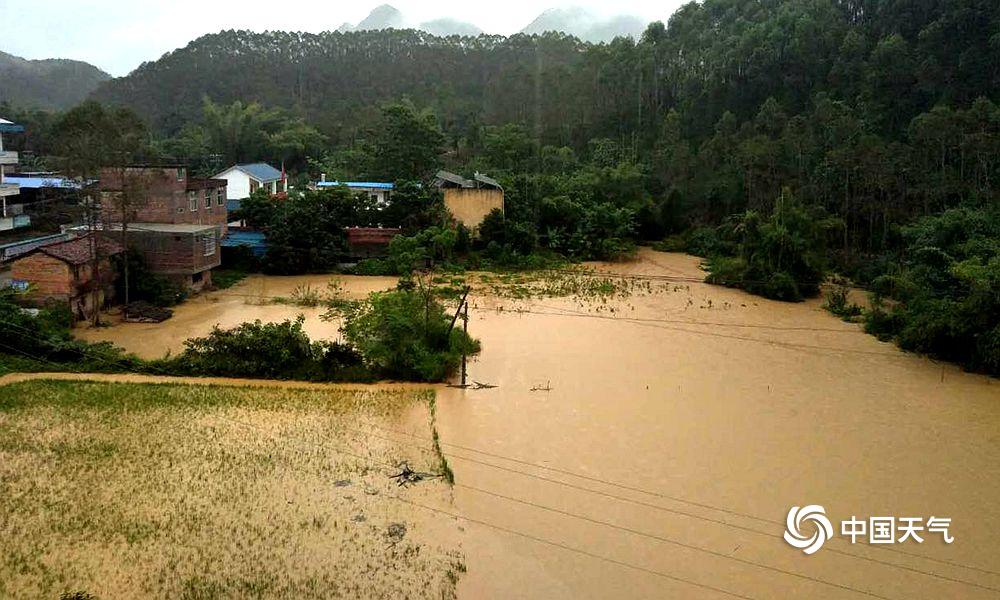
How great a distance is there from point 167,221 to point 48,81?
5845 centimetres

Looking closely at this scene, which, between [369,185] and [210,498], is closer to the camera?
[210,498]

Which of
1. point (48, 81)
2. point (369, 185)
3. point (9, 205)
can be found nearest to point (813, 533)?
point (369, 185)

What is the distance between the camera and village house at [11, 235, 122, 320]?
15.6m

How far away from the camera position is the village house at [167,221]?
18.9 metres

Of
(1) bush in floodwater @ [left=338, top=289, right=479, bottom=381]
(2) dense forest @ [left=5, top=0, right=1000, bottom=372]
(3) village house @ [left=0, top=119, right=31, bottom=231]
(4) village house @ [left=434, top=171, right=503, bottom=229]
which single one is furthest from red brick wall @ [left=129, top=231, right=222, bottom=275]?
(4) village house @ [left=434, top=171, right=503, bottom=229]

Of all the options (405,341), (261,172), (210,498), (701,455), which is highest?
(261,172)

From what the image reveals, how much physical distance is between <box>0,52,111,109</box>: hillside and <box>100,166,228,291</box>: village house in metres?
49.2

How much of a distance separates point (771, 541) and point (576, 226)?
19.8 metres

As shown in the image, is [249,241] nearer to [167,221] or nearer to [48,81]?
[167,221]

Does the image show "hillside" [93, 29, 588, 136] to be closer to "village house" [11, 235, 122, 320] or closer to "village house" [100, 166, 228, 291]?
"village house" [100, 166, 228, 291]

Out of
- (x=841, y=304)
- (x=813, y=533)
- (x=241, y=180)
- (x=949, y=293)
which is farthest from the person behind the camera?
(x=241, y=180)

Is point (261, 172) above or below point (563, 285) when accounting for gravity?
above

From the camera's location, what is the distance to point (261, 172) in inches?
1304

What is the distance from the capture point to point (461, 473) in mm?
9773
